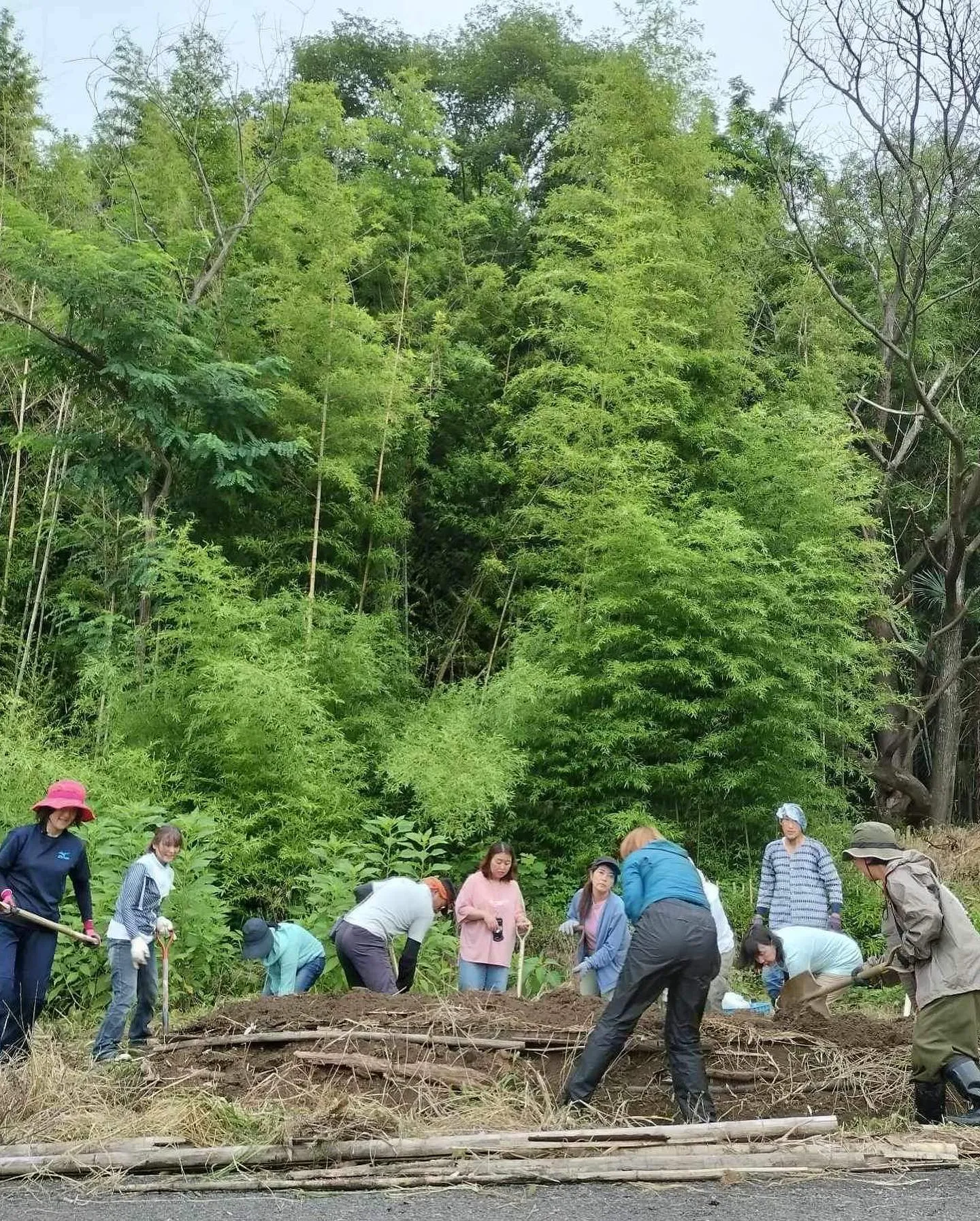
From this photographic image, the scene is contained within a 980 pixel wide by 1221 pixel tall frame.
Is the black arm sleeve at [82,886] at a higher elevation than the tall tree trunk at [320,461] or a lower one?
lower

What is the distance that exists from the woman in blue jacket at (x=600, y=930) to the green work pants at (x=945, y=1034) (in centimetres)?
153

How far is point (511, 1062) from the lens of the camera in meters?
4.93

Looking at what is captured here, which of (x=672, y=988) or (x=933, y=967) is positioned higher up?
(x=933, y=967)

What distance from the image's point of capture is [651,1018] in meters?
5.34

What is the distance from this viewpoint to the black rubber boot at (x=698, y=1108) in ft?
15.0

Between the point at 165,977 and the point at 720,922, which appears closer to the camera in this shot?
the point at 165,977

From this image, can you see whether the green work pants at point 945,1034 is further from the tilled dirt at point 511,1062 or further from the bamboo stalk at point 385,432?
the bamboo stalk at point 385,432

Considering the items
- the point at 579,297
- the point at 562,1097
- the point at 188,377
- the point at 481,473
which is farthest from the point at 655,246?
the point at 562,1097

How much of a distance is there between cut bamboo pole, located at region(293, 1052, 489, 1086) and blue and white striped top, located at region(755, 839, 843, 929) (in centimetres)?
255

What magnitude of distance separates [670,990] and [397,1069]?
44.4 inches

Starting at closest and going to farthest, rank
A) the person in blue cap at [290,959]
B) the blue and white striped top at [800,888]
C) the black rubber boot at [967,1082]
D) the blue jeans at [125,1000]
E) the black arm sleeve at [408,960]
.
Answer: the black rubber boot at [967,1082], the blue jeans at [125,1000], the black arm sleeve at [408,960], the person in blue cap at [290,959], the blue and white striped top at [800,888]

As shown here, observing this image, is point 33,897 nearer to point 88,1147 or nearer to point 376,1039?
point 88,1147

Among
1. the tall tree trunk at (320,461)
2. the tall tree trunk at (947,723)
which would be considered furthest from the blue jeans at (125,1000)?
the tall tree trunk at (947,723)

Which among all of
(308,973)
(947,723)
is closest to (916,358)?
(947,723)
